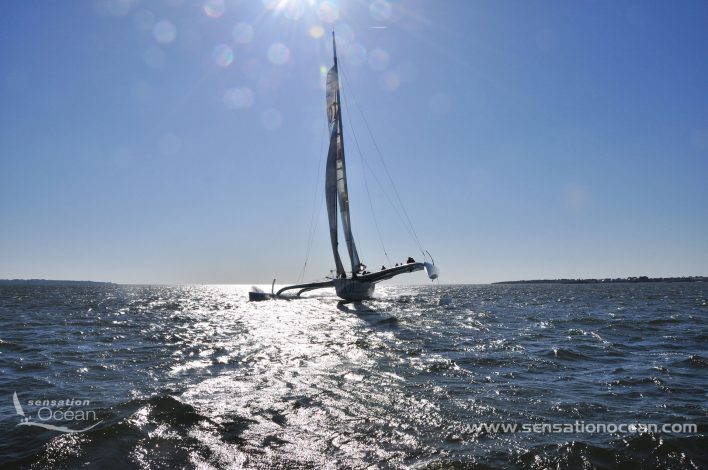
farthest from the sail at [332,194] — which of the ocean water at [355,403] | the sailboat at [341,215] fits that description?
the ocean water at [355,403]

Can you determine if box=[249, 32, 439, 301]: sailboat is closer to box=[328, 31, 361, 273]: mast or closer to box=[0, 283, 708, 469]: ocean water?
box=[328, 31, 361, 273]: mast

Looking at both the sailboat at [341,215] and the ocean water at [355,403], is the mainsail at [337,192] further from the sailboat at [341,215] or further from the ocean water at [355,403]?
the ocean water at [355,403]

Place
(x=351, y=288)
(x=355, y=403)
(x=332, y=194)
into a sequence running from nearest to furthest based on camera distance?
1. (x=355, y=403)
2. (x=351, y=288)
3. (x=332, y=194)

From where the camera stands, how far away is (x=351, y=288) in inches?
1523

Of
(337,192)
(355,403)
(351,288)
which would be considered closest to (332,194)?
(337,192)

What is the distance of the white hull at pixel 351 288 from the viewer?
3850 centimetres

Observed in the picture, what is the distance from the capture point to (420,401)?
8.20m

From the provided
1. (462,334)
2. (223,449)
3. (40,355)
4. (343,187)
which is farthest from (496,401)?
(343,187)

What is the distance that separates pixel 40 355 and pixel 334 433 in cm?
1205

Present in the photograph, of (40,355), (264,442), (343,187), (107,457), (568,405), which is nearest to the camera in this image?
(107,457)

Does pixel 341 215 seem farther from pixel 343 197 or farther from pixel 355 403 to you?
pixel 355 403

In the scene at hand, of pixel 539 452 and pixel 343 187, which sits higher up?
pixel 343 187

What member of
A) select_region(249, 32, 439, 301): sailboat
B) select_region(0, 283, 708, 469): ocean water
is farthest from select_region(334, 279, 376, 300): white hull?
select_region(0, 283, 708, 469): ocean water

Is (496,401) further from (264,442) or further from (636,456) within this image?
(264,442)
